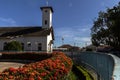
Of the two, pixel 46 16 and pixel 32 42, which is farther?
pixel 46 16

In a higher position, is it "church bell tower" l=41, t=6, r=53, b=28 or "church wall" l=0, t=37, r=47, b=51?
"church bell tower" l=41, t=6, r=53, b=28

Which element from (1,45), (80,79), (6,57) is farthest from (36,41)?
(80,79)

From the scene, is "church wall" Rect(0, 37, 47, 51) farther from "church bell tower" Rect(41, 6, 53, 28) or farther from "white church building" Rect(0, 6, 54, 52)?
"church bell tower" Rect(41, 6, 53, 28)

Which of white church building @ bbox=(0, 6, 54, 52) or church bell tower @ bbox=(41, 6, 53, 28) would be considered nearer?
white church building @ bbox=(0, 6, 54, 52)

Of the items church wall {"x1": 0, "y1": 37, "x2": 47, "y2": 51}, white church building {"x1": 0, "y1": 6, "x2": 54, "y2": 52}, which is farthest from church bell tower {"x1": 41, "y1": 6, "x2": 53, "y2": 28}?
church wall {"x1": 0, "y1": 37, "x2": 47, "y2": 51}

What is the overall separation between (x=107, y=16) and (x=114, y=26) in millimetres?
9087

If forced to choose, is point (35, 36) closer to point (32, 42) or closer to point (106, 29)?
point (32, 42)

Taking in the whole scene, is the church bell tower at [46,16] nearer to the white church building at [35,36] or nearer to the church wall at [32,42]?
the white church building at [35,36]

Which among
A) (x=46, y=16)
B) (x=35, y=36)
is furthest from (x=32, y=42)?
(x=46, y=16)

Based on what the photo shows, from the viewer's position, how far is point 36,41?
57.7m

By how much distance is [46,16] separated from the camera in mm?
59562

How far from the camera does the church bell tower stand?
59.1 meters

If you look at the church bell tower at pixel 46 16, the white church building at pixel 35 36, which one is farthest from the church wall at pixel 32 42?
the church bell tower at pixel 46 16

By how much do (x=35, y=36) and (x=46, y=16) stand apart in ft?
19.1
